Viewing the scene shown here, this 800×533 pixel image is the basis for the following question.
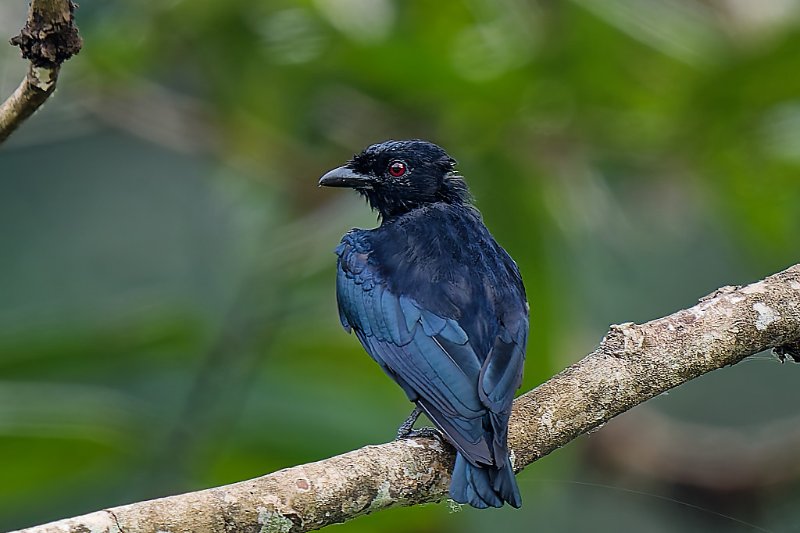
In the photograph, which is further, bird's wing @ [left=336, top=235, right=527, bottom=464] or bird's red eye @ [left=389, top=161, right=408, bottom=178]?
bird's red eye @ [left=389, top=161, right=408, bottom=178]

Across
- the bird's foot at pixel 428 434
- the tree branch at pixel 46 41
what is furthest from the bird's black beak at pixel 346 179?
the tree branch at pixel 46 41

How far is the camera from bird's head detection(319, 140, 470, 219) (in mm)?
4121

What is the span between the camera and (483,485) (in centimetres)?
295

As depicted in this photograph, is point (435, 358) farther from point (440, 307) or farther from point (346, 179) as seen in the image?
point (346, 179)

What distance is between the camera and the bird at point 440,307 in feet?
9.88

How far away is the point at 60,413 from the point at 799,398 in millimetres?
4873

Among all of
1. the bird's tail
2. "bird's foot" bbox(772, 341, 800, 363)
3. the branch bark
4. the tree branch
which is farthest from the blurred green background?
the tree branch

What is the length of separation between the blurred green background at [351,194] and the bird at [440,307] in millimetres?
473

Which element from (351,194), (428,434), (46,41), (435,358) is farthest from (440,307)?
(351,194)

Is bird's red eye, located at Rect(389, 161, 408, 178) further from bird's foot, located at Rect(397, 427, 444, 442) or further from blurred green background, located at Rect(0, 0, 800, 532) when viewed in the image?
bird's foot, located at Rect(397, 427, 444, 442)

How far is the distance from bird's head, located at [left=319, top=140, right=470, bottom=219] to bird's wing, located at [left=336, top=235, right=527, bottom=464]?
429 millimetres

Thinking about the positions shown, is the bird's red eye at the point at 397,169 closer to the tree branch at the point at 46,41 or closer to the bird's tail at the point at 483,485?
the bird's tail at the point at 483,485

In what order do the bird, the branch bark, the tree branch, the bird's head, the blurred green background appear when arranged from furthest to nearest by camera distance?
the blurred green background < the bird's head < the bird < the branch bark < the tree branch

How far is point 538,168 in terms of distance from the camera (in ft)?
15.3
